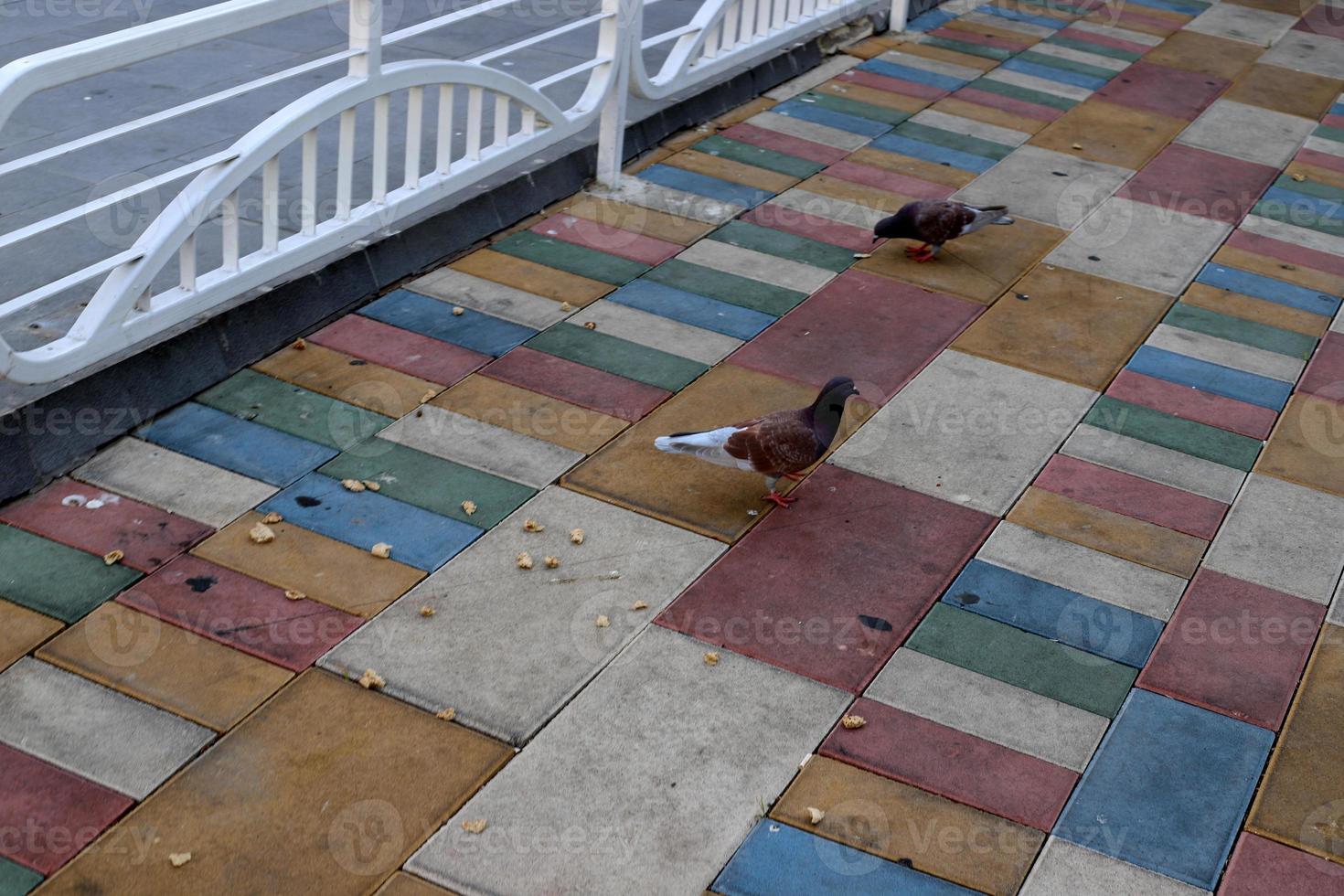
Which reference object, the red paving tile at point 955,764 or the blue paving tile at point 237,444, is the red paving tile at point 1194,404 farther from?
the blue paving tile at point 237,444

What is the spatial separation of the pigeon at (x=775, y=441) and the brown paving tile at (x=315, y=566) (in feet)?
3.72

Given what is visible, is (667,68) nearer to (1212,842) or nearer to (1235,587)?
(1235,587)

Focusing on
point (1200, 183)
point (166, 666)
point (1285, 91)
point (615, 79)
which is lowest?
point (166, 666)

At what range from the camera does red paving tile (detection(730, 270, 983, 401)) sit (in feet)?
22.0

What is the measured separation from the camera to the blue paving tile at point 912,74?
10898mm

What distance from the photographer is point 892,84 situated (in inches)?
424

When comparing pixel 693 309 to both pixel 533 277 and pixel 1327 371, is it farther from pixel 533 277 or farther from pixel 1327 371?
pixel 1327 371

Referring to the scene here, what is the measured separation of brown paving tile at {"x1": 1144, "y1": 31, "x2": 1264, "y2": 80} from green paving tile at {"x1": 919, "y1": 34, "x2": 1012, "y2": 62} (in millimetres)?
1264

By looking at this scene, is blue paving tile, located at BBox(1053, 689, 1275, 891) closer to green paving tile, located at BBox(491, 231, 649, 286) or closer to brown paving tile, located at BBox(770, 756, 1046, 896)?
brown paving tile, located at BBox(770, 756, 1046, 896)

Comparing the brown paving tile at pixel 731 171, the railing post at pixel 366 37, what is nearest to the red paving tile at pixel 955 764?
the railing post at pixel 366 37

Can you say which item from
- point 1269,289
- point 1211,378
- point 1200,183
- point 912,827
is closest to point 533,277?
point 1211,378

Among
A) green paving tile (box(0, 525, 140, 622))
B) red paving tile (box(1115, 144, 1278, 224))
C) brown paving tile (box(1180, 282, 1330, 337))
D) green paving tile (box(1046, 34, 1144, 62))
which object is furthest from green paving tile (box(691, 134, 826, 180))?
green paving tile (box(0, 525, 140, 622))

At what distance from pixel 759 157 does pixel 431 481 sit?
4.30 meters

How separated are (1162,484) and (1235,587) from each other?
74 centimetres
